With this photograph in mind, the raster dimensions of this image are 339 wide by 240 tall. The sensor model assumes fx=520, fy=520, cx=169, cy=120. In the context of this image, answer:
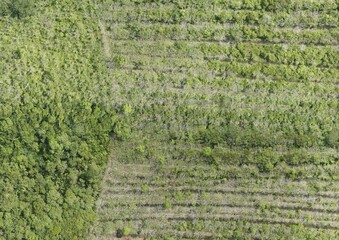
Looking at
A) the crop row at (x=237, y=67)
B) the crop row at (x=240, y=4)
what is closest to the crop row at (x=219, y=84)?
the crop row at (x=237, y=67)

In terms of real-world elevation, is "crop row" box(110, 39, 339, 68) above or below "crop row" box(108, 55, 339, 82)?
above

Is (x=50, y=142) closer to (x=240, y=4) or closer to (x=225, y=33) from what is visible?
(x=225, y=33)

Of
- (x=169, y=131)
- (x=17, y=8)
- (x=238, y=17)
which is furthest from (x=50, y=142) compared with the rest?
(x=238, y=17)

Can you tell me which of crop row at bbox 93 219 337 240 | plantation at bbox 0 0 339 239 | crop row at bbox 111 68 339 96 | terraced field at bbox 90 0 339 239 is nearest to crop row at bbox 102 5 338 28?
plantation at bbox 0 0 339 239

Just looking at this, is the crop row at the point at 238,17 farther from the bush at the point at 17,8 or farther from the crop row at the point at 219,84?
the bush at the point at 17,8

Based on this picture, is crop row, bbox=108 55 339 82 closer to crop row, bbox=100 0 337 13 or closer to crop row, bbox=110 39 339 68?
crop row, bbox=110 39 339 68
